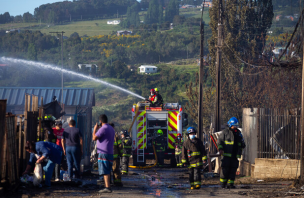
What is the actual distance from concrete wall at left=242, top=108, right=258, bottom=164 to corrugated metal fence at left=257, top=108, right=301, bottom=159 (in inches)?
5.3

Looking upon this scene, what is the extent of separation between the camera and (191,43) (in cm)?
10331

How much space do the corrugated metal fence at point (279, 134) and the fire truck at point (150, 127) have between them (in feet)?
18.9

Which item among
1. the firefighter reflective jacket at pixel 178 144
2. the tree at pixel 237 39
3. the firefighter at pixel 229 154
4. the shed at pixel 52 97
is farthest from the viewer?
the shed at pixel 52 97

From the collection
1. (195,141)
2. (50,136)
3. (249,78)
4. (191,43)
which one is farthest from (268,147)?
(191,43)

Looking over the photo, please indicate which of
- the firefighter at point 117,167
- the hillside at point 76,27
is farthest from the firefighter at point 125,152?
the hillside at point 76,27

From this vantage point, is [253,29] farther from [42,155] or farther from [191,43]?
[191,43]

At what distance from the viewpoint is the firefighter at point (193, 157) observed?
10062mm

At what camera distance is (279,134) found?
479 inches

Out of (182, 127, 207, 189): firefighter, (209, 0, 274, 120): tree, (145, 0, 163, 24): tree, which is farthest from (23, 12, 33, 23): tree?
(182, 127, 207, 189): firefighter

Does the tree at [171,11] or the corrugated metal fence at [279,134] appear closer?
the corrugated metal fence at [279,134]

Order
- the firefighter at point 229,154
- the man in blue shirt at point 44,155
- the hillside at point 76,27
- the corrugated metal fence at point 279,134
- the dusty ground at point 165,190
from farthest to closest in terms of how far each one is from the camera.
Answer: the hillside at point 76,27 → the corrugated metal fence at point 279,134 → the firefighter at point 229,154 → the man in blue shirt at point 44,155 → the dusty ground at point 165,190

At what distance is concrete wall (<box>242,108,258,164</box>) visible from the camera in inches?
491

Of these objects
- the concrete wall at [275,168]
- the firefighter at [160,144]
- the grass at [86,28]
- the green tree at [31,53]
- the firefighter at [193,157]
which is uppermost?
the grass at [86,28]

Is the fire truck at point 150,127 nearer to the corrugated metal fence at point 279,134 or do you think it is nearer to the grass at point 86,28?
the corrugated metal fence at point 279,134
